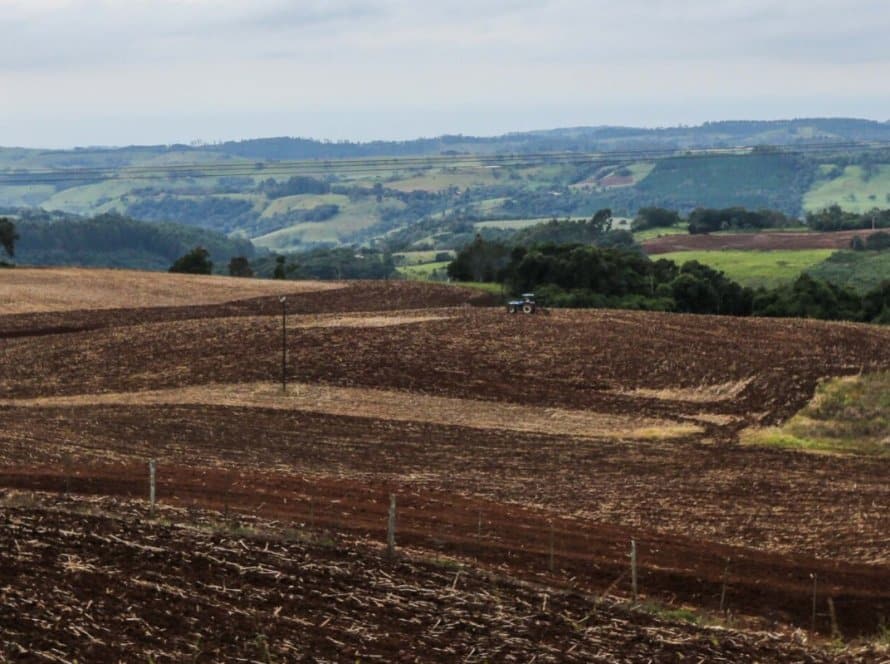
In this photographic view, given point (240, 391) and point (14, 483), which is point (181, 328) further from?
point (14, 483)

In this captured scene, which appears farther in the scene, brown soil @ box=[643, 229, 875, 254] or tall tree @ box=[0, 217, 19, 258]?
brown soil @ box=[643, 229, 875, 254]

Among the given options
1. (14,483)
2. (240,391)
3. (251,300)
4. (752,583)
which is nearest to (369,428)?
(240,391)

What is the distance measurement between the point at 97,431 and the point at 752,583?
791 inches

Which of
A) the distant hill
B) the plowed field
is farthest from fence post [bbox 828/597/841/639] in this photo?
the distant hill

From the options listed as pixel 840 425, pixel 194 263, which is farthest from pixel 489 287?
pixel 840 425

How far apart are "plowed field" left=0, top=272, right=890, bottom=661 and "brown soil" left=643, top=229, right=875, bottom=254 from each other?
239 feet

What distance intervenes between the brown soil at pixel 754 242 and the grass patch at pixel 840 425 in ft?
290

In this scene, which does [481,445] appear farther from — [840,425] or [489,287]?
[489,287]

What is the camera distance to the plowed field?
22.5 metres

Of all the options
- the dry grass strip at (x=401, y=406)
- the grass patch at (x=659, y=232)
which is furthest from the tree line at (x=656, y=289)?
the grass patch at (x=659, y=232)

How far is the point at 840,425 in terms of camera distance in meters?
43.5

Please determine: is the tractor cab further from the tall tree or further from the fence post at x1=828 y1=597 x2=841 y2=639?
the tall tree

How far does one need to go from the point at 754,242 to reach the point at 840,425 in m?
101

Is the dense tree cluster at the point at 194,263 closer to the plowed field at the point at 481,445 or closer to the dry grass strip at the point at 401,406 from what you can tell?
the plowed field at the point at 481,445
